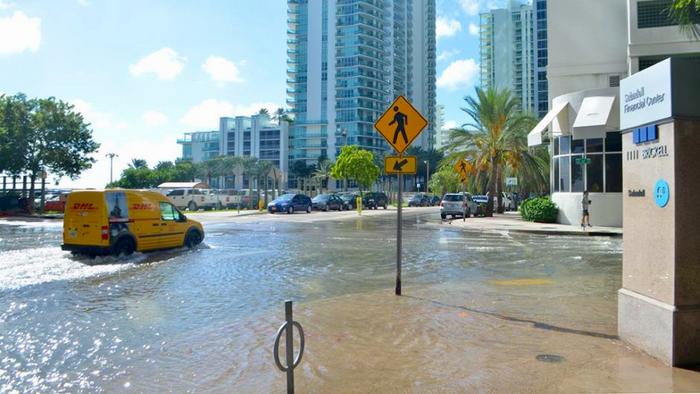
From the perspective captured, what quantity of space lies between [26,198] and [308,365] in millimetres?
39784

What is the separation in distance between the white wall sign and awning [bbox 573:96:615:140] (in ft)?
60.0

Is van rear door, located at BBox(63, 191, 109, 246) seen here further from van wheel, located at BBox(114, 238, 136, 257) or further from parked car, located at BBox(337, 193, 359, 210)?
parked car, located at BBox(337, 193, 359, 210)

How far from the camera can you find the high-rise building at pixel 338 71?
149125 millimetres

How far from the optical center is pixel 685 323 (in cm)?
526

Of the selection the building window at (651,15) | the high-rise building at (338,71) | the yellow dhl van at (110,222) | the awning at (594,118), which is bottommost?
the yellow dhl van at (110,222)

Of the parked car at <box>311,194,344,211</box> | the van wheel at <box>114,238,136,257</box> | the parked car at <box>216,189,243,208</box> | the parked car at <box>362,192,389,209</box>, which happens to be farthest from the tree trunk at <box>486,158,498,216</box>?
the van wheel at <box>114,238,136,257</box>

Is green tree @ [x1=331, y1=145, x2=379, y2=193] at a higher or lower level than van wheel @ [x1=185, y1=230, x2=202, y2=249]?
higher

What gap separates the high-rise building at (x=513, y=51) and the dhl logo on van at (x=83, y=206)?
137049 mm

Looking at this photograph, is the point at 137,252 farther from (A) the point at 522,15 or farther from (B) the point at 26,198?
(A) the point at 522,15

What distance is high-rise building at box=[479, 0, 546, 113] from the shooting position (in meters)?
144

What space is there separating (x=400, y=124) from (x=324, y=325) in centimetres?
364

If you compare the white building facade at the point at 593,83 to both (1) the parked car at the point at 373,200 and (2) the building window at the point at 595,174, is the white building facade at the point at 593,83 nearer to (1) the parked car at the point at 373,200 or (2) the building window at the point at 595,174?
(2) the building window at the point at 595,174

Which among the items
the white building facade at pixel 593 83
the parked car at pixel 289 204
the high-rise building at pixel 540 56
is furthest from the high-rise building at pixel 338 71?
the white building facade at pixel 593 83

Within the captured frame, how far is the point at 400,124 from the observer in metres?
9.16
